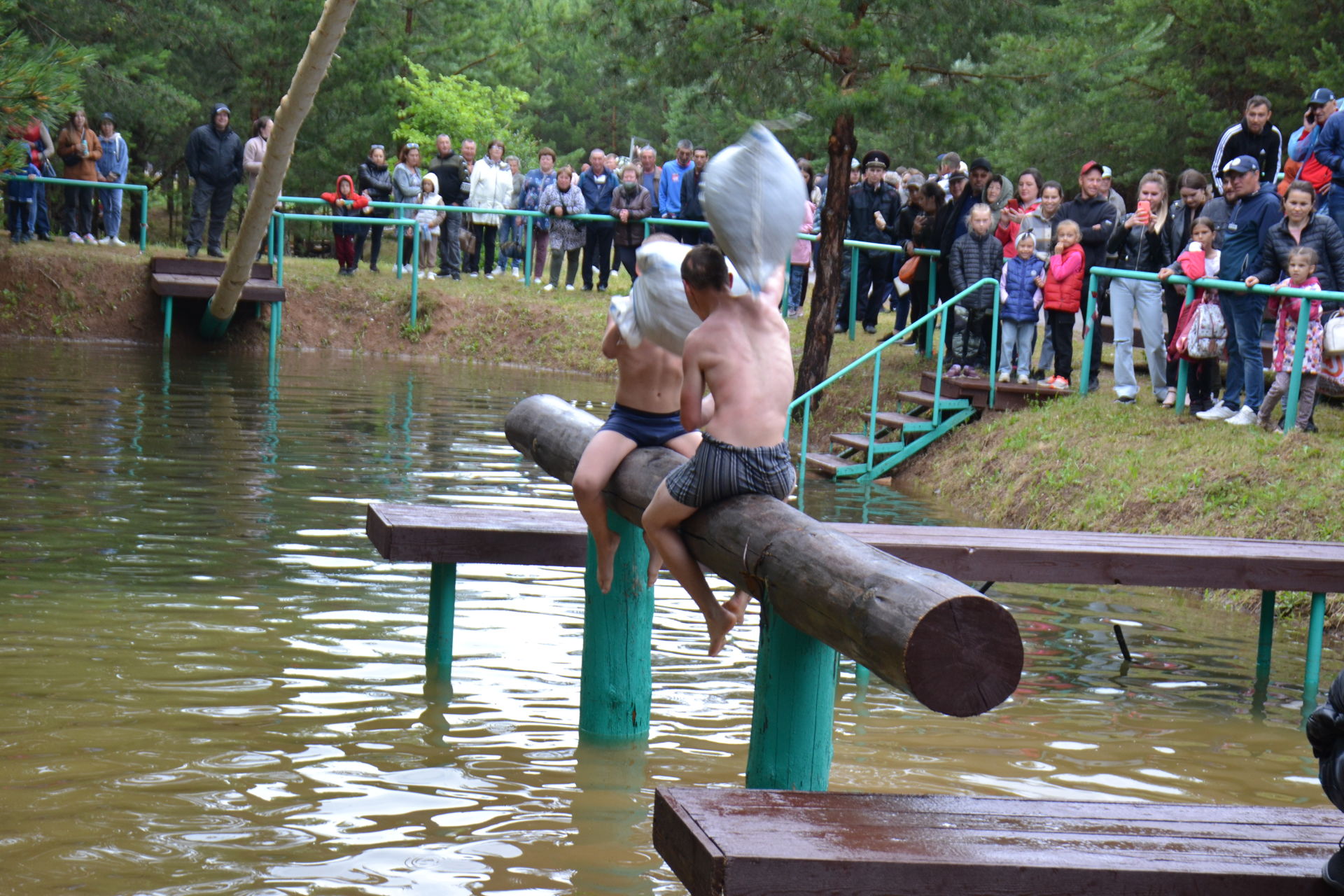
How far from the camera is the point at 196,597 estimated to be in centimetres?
786

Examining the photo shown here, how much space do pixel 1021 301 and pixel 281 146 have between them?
22.4ft

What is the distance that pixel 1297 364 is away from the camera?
10578 millimetres

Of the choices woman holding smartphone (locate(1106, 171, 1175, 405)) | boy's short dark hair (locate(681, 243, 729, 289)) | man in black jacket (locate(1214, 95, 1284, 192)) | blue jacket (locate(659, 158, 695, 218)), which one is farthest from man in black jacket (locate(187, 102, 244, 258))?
boy's short dark hair (locate(681, 243, 729, 289))

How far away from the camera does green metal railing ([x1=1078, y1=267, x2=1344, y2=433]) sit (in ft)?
34.2

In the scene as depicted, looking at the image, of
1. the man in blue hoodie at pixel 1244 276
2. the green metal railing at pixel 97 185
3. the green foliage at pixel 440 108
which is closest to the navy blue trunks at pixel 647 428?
the man in blue hoodie at pixel 1244 276

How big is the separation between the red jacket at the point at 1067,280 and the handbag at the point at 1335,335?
2786 mm

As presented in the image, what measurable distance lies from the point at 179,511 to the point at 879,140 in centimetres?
3016

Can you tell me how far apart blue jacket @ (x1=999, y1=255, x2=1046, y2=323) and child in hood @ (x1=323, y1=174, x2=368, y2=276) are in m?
11.4

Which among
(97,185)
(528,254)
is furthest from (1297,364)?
(97,185)

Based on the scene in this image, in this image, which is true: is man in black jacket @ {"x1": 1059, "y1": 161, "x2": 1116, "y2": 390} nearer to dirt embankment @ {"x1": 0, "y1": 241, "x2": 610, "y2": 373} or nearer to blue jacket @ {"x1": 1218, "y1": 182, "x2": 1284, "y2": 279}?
blue jacket @ {"x1": 1218, "y1": 182, "x2": 1284, "y2": 279}

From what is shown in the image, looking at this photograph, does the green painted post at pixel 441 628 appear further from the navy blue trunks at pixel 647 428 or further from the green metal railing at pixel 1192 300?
the green metal railing at pixel 1192 300

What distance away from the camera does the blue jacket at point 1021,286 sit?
1367 cm

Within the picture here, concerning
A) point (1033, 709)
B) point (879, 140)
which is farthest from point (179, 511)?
point (879, 140)

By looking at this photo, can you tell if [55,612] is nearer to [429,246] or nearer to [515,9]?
[429,246]
